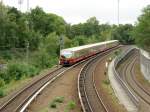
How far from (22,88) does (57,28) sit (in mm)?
91227

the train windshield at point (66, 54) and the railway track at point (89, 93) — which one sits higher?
the train windshield at point (66, 54)

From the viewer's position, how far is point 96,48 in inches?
3250

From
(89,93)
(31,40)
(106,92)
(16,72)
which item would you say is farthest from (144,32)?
(31,40)

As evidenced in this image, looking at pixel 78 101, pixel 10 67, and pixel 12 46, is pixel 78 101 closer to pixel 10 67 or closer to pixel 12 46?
pixel 10 67

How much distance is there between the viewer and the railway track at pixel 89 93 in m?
31.3

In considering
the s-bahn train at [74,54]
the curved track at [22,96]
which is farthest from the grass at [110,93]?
the s-bahn train at [74,54]

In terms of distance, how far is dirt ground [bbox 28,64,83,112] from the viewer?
102ft

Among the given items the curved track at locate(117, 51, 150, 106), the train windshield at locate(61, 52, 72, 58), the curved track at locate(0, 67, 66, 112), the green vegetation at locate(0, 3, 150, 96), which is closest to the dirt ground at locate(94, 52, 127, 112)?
the curved track at locate(117, 51, 150, 106)

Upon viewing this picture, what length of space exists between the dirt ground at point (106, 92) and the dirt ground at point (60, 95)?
243cm

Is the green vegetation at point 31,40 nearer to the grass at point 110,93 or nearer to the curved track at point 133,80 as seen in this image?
the curved track at point 133,80

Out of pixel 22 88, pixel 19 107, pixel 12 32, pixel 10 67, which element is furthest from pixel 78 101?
pixel 12 32

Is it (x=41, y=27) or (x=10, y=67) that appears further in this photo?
(x=41, y=27)

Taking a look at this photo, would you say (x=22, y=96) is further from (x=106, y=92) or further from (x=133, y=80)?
(x=133, y=80)

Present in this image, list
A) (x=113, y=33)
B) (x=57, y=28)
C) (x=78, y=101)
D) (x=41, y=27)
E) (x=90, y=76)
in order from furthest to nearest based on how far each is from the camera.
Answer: (x=113, y=33)
(x=57, y=28)
(x=41, y=27)
(x=90, y=76)
(x=78, y=101)
